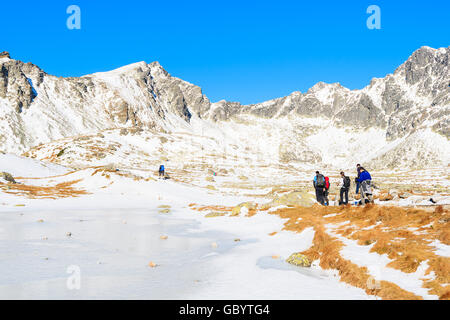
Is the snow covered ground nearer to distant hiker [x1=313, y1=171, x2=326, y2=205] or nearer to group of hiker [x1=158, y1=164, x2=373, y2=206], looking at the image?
group of hiker [x1=158, y1=164, x2=373, y2=206]

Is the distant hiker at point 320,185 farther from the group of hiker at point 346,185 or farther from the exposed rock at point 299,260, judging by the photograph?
the exposed rock at point 299,260

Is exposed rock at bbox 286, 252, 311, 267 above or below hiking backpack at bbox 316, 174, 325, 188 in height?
below

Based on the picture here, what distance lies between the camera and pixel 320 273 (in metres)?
11.0

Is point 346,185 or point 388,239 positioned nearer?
point 388,239

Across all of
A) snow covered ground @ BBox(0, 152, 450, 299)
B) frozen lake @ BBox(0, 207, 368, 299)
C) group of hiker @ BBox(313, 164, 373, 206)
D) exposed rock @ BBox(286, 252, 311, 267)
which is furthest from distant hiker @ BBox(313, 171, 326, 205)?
exposed rock @ BBox(286, 252, 311, 267)

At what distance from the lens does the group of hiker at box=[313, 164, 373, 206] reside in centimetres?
2228

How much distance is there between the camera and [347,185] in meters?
25.0

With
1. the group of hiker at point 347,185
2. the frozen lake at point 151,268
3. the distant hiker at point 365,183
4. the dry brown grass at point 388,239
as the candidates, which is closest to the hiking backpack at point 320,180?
the group of hiker at point 347,185

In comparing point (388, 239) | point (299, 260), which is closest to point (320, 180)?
point (388, 239)

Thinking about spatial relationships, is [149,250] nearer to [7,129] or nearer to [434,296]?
[434,296]

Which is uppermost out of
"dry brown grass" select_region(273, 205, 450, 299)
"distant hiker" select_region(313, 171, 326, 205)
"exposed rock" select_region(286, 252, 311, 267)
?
"distant hiker" select_region(313, 171, 326, 205)

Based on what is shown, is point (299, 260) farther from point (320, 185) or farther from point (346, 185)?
point (320, 185)

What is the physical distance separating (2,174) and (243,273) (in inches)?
1884
